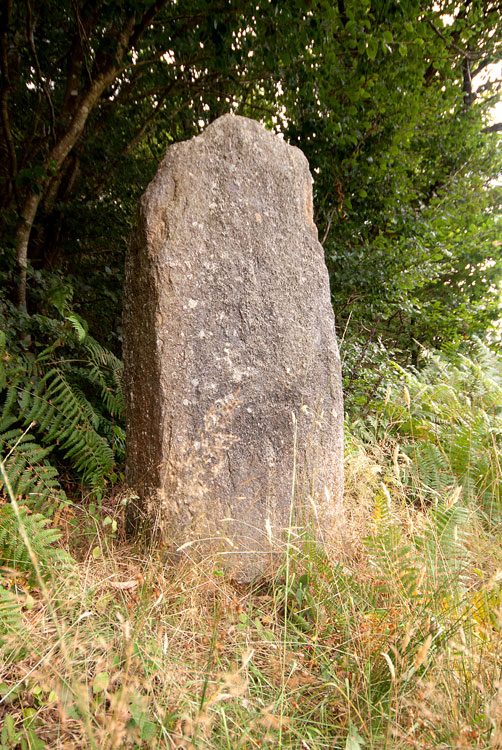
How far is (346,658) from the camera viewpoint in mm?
1218

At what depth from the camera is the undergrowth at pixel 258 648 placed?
97cm

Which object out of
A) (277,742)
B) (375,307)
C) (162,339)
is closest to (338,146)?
(375,307)

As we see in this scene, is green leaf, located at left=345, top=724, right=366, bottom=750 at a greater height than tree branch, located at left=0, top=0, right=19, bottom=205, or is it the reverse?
tree branch, located at left=0, top=0, right=19, bottom=205

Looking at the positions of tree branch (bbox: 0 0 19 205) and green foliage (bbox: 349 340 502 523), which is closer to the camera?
green foliage (bbox: 349 340 502 523)

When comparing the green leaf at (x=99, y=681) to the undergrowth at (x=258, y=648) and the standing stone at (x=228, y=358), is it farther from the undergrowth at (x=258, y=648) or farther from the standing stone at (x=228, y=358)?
the standing stone at (x=228, y=358)

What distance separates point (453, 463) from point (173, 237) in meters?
1.89

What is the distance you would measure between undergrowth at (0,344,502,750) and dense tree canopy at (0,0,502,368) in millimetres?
1458

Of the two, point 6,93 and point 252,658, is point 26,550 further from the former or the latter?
point 6,93

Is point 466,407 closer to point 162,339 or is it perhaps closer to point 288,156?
point 288,156

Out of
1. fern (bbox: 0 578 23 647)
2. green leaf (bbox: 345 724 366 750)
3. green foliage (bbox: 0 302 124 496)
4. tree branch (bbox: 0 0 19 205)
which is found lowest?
green leaf (bbox: 345 724 366 750)

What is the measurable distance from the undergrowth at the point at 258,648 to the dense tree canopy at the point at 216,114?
4.78 ft

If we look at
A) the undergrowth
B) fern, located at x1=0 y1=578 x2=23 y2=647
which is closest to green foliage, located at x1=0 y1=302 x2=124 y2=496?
the undergrowth

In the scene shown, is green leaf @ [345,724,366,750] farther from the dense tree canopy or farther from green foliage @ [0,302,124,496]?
the dense tree canopy

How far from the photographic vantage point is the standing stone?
1607 mm
